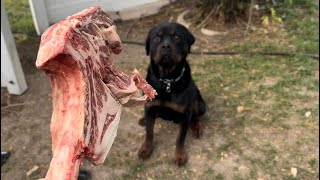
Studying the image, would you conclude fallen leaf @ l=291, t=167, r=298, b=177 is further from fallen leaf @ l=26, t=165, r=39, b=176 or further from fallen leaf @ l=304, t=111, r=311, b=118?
fallen leaf @ l=26, t=165, r=39, b=176

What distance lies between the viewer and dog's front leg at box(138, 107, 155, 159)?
2.75 metres

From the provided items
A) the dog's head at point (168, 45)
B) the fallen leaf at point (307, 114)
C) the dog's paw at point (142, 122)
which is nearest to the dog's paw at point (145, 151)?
the dog's paw at point (142, 122)

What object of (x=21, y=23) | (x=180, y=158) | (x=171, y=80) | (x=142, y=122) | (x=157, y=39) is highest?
(x=157, y=39)

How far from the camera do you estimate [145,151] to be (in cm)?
278

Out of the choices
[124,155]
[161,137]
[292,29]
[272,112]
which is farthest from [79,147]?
[292,29]

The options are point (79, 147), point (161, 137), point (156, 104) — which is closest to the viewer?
point (79, 147)

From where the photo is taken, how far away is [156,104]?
266cm

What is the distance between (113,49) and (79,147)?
1.10 ft

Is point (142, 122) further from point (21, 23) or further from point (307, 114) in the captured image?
point (21, 23)

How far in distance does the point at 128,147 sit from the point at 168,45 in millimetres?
752

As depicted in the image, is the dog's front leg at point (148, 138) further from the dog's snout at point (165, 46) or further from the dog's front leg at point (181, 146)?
the dog's snout at point (165, 46)

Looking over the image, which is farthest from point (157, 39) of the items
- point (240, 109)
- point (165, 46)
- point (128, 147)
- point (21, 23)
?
point (21, 23)

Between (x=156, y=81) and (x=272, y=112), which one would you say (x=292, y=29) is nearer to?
(x=272, y=112)

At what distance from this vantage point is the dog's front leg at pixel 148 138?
2752 mm
